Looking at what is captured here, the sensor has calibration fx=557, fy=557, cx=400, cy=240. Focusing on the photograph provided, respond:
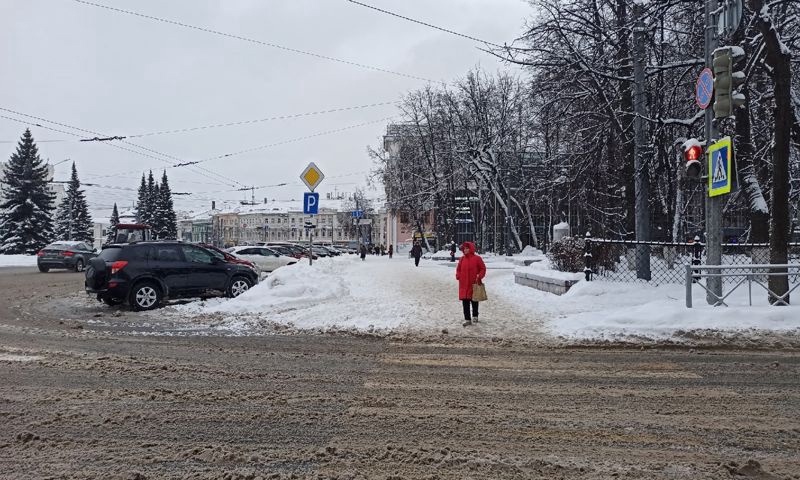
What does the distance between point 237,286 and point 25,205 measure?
49060mm

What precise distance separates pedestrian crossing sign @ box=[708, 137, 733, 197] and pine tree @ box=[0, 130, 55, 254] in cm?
5651

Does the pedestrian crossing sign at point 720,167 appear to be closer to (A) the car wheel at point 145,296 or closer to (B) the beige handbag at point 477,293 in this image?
(B) the beige handbag at point 477,293

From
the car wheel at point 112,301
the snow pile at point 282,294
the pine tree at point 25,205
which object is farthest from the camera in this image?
the pine tree at point 25,205

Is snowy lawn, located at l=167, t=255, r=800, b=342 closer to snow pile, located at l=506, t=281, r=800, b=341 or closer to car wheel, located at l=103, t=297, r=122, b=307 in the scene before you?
snow pile, located at l=506, t=281, r=800, b=341

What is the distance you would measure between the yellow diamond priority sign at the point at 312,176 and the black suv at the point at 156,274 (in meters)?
2.88

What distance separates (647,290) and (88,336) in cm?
1073

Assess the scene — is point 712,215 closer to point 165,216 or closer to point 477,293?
point 477,293

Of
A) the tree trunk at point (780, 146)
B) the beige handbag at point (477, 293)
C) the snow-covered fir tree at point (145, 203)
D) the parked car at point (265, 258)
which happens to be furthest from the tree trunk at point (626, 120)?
the snow-covered fir tree at point (145, 203)

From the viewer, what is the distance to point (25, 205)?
2050 inches

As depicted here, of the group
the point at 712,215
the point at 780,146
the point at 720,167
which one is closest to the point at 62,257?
the point at 712,215

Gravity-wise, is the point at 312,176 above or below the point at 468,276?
above

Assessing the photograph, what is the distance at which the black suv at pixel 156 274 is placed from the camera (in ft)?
40.6

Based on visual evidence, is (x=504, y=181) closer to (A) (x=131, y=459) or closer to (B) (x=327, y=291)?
(B) (x=327, y=291)

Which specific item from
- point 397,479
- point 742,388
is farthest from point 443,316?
point 397,479
